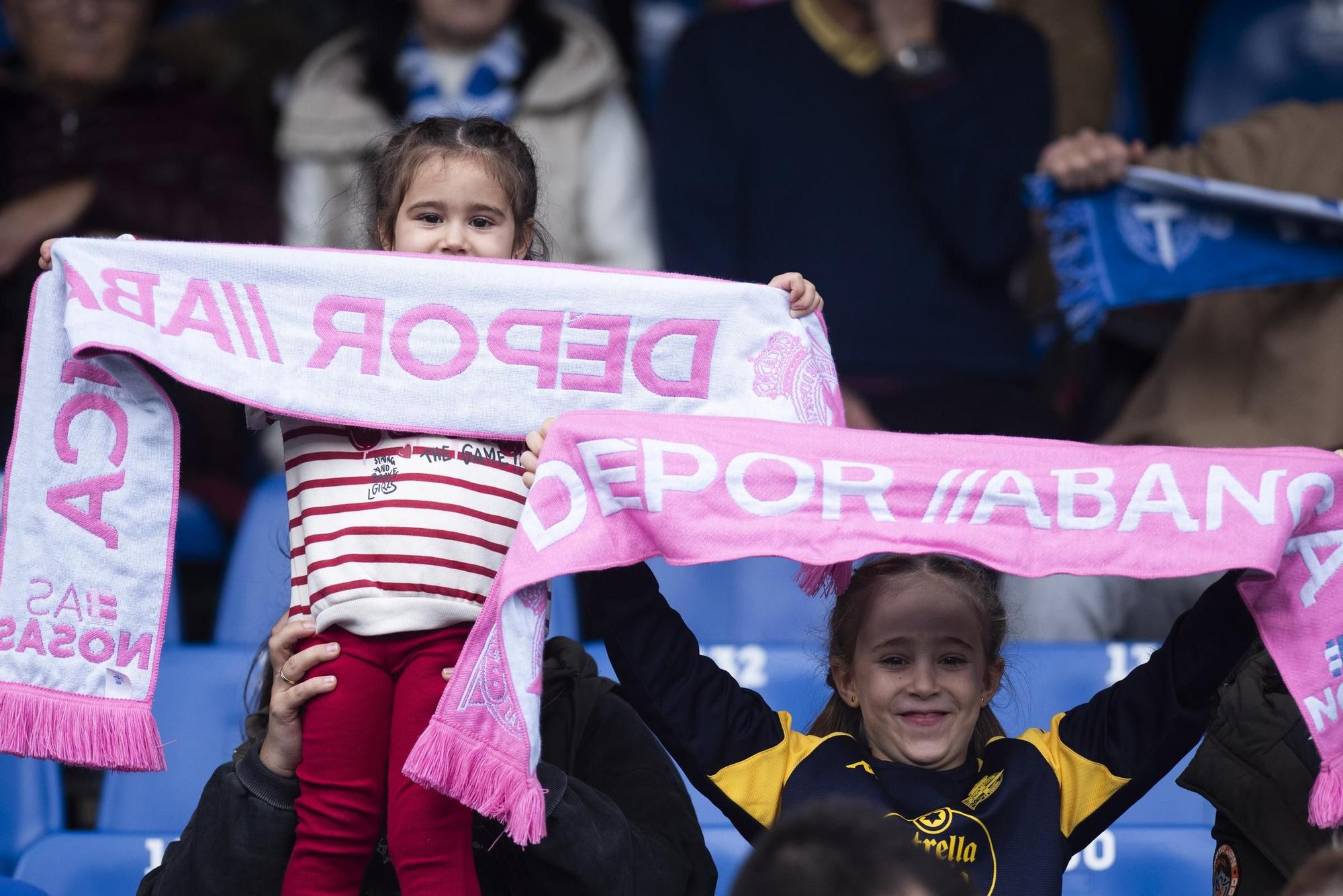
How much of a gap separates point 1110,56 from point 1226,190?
144 cm

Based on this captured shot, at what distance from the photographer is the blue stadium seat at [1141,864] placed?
2.50 m

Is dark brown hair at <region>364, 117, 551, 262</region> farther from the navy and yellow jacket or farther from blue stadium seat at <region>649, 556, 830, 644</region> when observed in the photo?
blue stadium seat at <region>649, 556, 830, 644</region>

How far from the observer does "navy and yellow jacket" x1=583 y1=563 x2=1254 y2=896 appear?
201 cm

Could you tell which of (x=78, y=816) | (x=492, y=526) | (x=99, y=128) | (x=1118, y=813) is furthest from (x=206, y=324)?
(x=99, y=128)

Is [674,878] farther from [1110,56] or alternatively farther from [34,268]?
[1110,56]

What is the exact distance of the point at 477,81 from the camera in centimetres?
382

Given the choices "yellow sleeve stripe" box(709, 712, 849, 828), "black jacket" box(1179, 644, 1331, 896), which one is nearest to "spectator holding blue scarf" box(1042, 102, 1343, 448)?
"black jacket" box(1179, 644, 1331, 896)

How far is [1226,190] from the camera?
10.2 ft

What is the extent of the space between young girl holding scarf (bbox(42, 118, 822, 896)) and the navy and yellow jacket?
20 centimetres

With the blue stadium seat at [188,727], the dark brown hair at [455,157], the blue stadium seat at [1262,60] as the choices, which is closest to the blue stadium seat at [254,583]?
the blue stadium seat at [188,727]

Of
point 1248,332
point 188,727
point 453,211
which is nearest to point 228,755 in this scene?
point 188,727

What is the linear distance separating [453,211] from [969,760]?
988 millimetres

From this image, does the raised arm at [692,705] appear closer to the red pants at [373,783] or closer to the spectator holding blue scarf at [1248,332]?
the red pants at [373,783]

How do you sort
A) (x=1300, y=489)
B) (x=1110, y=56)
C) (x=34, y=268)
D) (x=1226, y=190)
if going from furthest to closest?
(x=1110, y=56)
(x=34, y=268)
(x=1226, y=190)
(x=1300, y=489)
